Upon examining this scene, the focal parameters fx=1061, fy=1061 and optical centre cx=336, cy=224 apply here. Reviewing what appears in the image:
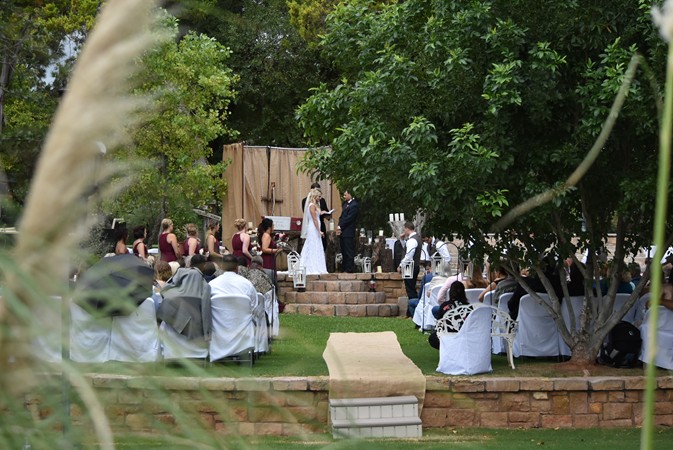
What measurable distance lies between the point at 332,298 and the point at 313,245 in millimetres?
1728

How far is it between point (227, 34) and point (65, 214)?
116 feet

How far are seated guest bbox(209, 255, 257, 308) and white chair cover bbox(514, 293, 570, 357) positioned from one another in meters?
3.29

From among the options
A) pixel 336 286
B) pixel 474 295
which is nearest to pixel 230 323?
pixel 474 295

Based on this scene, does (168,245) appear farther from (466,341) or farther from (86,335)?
(86,335)

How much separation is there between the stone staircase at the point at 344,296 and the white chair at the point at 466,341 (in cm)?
810

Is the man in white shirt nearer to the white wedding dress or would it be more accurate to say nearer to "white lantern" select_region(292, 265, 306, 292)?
"white lantern" select_region(292, 265, 306, 292)

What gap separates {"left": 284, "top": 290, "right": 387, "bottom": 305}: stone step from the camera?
19594 mm

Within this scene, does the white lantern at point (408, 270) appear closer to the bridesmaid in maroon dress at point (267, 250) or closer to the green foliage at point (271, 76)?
the bridesmaid in maroon dress at point (267, 250)

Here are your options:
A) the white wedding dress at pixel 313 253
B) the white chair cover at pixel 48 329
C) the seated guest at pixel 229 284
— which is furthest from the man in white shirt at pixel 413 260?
the white chair cover at pixel 48 329

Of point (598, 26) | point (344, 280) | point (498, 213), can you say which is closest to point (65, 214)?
point (498, 213)

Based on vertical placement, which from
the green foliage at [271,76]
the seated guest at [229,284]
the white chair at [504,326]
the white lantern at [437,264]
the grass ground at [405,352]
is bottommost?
the grass ground at [405,352]

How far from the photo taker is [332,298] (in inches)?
772

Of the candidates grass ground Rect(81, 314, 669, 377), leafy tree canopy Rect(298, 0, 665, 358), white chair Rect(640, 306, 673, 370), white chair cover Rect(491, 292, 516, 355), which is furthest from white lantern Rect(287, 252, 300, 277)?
white chair Rect(640, 306, 673, 370)

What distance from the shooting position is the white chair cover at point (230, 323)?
34.3 ft
